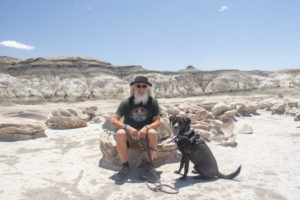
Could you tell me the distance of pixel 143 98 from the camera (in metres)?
3.59

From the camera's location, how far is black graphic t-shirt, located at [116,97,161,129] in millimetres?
3578

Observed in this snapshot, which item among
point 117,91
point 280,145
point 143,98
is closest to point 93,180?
point 143,98

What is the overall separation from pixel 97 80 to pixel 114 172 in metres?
37.0

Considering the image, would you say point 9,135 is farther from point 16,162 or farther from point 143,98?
point 143,98

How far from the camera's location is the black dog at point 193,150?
3.06 m

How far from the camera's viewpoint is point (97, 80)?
3878cm

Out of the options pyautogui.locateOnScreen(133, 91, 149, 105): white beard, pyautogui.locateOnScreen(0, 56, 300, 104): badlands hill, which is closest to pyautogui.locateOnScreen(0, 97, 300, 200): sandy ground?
pyautogui.locateOnScreen(133, 91, 149, 105): white beard

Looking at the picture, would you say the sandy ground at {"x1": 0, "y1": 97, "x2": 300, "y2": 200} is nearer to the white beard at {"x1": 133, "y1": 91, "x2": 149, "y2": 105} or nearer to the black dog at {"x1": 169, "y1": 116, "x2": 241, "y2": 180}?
the black dog at {"x1": 169, "y1": 116, "x2": 241, "y2": 180}

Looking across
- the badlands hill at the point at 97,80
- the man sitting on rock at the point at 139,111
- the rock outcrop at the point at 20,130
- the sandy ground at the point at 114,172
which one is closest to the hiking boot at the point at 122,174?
the sandy ground at the point at 114,172

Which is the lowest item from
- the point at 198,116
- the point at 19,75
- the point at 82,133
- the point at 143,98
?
the point at 82,133

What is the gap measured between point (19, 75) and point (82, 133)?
36825 millimetres

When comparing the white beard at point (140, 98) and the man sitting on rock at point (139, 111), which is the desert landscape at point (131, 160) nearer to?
the man sitting on rock at point (139, 111)

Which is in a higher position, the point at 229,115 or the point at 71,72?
the point at 71,72

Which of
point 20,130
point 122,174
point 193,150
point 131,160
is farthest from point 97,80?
point 193,150
